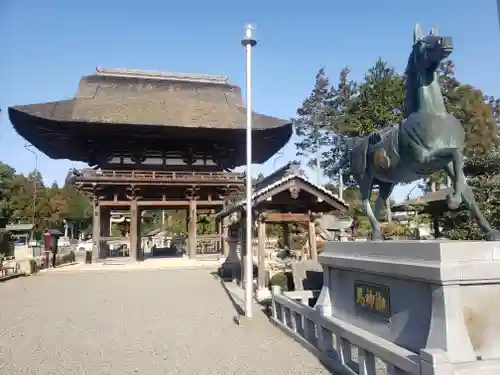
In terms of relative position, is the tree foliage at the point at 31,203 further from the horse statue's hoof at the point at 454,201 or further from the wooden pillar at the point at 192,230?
the horse statue's hoof at the point at 454,201

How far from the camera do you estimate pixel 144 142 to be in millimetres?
24109

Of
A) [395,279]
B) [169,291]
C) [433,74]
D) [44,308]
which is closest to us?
[395,279]

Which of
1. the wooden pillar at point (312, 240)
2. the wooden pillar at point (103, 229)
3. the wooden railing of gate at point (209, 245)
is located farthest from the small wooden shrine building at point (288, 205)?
the wooden pillar at point (103, 229)

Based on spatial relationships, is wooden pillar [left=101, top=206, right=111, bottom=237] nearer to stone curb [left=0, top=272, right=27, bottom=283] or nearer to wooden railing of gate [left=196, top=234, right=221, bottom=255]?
→ wooden railing of gate [left=196, top=234, right=221, bottom=255]

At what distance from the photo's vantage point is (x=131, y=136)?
23438mm

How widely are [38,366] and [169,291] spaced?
23.8 ft

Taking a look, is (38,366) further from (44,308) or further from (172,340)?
(44,308)

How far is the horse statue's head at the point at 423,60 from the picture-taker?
14.3ft

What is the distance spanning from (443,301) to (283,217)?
8.48 m

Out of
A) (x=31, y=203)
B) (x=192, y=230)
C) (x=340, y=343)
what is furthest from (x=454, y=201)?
(x=31, y=203)

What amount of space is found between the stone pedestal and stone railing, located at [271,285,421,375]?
1.05 ft

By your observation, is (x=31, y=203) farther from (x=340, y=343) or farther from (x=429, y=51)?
(x=429, y=51)

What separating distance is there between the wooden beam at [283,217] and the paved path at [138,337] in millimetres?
2677

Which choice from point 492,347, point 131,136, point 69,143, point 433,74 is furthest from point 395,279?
point 69,143
